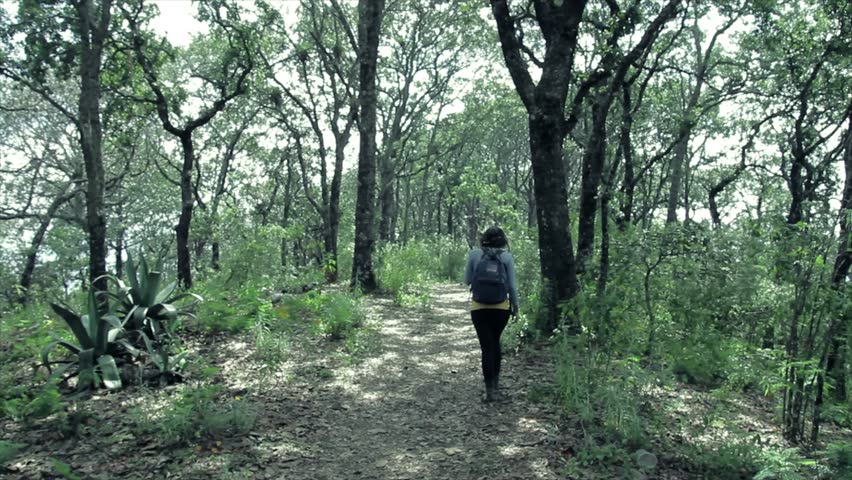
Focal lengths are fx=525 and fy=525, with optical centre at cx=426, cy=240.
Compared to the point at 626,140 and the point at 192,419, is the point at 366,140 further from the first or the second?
the point at 192,419

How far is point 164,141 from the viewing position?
29.2 m

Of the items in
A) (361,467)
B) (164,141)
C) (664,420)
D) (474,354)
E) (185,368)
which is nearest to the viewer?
(361,467)

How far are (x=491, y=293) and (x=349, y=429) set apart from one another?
6.52ft

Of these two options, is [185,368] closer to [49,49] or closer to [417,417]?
[417,417]

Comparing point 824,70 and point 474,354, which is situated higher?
point 824,70

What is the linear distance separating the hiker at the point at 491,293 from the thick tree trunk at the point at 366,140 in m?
6.78

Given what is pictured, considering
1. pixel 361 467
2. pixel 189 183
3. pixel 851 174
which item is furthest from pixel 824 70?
pixel 189 183

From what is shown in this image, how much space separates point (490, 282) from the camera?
5465mm

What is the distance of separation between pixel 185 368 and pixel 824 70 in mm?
17018

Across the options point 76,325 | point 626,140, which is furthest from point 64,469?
point 626,140

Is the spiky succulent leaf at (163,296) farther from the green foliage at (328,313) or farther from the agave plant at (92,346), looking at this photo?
the green foliage at (328,313)

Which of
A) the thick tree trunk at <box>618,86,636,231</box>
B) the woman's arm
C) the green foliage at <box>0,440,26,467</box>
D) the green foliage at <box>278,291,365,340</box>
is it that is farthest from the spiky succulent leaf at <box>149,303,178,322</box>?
the thick tree trunk at <box>618,86,636,231</box>

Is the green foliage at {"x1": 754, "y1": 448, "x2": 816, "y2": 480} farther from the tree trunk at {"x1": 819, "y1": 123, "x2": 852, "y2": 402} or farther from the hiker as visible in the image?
the hiker

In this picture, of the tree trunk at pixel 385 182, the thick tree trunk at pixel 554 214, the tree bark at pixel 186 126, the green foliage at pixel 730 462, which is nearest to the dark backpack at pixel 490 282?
the green foliage at pixel 730 462
